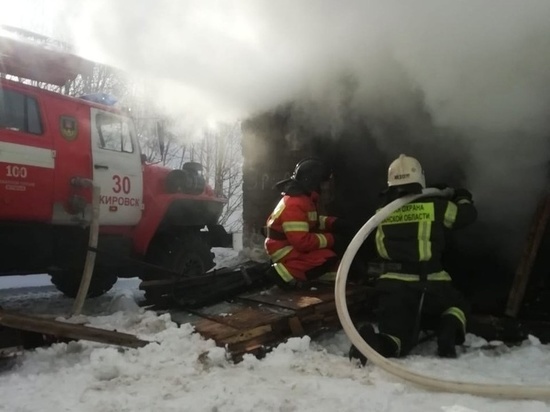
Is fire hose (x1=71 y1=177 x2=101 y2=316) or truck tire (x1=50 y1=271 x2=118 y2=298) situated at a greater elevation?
fire hose (x1=71 y1=177 x2=101 y2=316)

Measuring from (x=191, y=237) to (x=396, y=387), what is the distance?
13.6ft

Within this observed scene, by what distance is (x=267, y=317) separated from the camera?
430 cm

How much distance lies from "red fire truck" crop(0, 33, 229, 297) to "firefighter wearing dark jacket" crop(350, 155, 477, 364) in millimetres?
2833

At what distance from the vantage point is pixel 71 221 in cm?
559

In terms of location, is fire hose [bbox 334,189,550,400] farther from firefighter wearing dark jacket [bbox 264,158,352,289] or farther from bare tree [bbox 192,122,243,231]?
bare tree [bbox 192,122,243,231]

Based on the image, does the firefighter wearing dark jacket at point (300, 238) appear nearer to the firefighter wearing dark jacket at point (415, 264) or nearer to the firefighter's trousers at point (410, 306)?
the firefighter wearing dark jacket at point (415, 264)

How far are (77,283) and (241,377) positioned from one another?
4.05 metres

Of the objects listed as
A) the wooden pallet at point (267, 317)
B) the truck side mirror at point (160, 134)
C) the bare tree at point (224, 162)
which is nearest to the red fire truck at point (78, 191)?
the truck side mirror at point (160, 134)

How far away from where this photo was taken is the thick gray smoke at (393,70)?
4.64 metres

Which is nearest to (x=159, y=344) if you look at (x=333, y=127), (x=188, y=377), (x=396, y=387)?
(x=188, y=377)

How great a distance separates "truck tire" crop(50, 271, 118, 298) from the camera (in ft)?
21.7

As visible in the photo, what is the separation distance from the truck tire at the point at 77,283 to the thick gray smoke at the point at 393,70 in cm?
271

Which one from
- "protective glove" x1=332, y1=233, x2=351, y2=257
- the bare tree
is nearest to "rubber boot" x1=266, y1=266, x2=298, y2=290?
"protective glove" x1=332, y1=233, x2=351, y2=257

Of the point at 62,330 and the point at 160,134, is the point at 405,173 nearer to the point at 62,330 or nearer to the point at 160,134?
the point at 62,330
